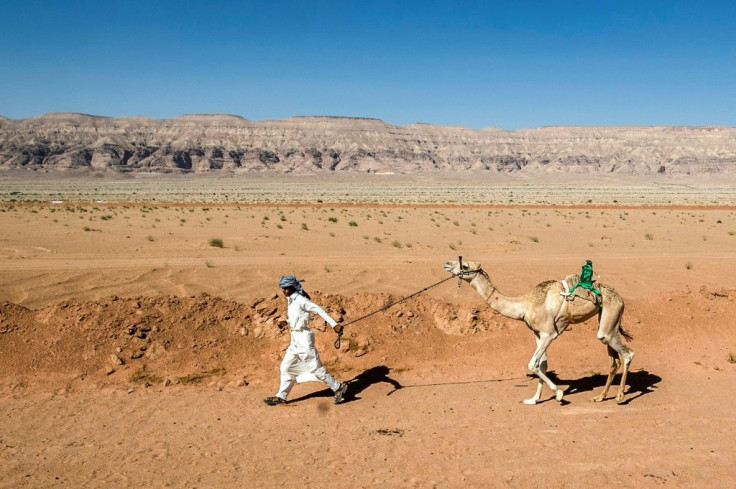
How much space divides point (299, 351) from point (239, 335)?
127 inches

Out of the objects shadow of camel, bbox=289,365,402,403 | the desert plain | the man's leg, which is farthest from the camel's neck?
the man's leg

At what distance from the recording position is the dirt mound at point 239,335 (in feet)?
32.3

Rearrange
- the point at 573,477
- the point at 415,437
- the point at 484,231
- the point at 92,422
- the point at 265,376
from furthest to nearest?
the point at 484,231 → the point at 265,376 → the point at 92,422 → the point at 415,437 → the point at 573,477

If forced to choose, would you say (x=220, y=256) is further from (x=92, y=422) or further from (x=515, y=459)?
(x=515, y=459)

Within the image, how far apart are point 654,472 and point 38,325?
33.3ft

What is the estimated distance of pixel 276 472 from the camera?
6.51 meters

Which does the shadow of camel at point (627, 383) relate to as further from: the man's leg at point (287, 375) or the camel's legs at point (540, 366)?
the man's leg at point (287, 375)

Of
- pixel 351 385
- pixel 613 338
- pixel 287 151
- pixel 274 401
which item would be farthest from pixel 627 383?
pixel 287 151

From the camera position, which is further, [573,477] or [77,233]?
[77,233]

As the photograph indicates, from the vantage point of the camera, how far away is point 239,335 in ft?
36.4

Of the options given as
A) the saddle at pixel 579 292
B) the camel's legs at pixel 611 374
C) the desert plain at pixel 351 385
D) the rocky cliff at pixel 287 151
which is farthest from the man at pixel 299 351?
the rocky cliff at pixel 287 151

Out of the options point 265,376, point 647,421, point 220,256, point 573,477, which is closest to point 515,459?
point 573,477

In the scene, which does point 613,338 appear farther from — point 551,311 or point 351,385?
point 351,385

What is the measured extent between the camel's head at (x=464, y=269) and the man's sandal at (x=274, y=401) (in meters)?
3.10
